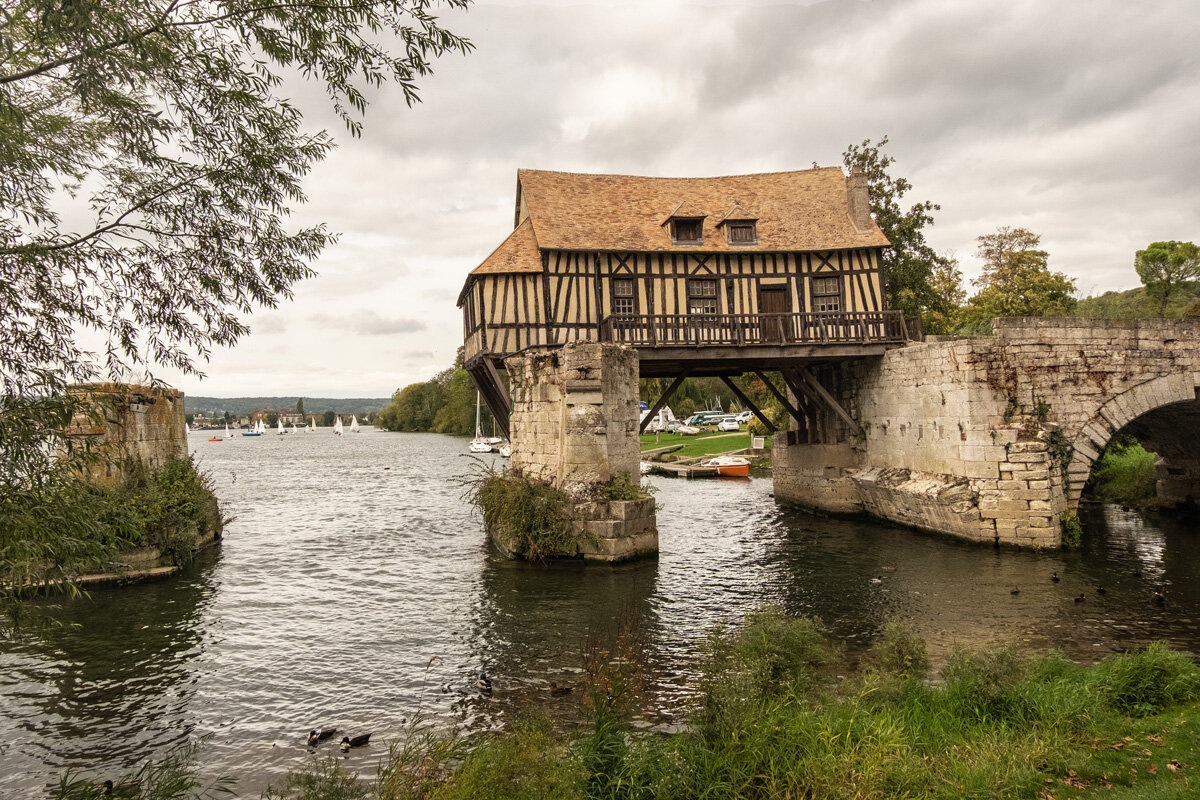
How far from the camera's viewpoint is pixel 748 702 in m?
5.41

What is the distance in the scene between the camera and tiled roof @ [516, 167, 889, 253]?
18047 millimetres

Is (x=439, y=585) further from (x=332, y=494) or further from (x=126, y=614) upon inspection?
(x=332, y=494)

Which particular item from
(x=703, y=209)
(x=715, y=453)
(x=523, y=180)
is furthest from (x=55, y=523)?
(x=715, y=453)

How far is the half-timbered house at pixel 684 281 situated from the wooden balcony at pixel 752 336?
0.04 meters

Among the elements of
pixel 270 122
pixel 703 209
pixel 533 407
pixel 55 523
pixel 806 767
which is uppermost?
pixel 703 209

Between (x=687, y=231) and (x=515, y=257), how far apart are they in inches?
185

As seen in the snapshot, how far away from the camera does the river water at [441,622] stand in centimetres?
669

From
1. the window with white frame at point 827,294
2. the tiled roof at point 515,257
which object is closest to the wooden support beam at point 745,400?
the window with white frame at point 827,294

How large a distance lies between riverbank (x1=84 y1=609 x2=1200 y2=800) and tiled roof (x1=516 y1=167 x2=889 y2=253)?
13103mm

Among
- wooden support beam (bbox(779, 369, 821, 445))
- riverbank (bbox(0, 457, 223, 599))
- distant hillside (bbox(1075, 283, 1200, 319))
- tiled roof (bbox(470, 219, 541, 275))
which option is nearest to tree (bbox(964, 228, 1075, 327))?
distant hillside (bbox(1075, 283, 1200, 319))

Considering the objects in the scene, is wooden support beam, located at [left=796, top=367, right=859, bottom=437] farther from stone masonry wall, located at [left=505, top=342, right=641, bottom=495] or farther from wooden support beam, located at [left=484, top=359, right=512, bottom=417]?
wooden support beam, located at [left=484, top=359, right=512, bottom=417]

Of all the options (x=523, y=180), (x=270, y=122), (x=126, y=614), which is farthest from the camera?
(x=523, y=180)

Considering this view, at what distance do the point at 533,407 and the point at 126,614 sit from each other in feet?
26.3

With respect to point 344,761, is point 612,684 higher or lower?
higher
